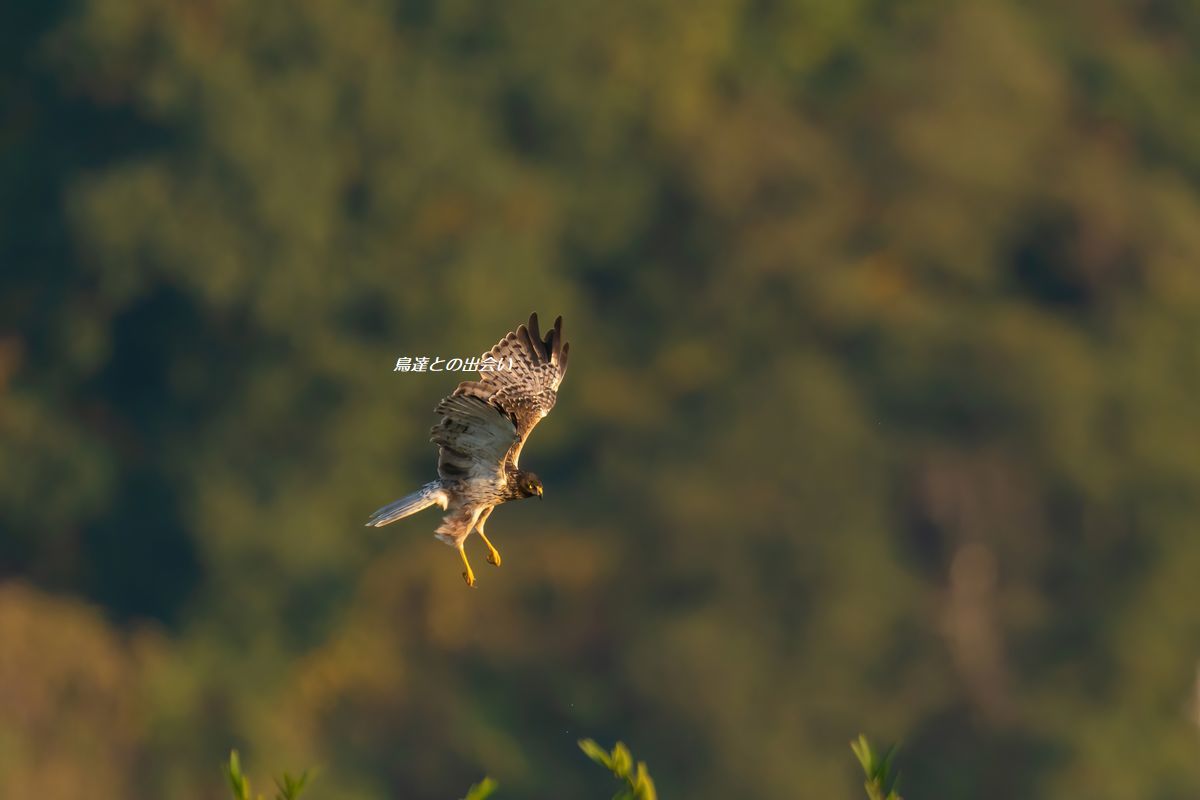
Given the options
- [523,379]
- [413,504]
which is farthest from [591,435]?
[413,504]

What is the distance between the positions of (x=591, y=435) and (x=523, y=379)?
32696 mm

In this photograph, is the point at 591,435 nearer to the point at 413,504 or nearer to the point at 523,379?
the point at 523,379

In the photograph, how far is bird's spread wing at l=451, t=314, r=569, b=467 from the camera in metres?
9.52

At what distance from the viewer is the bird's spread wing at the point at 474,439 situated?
370 inches

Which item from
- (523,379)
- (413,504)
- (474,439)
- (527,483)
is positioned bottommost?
(413,504)

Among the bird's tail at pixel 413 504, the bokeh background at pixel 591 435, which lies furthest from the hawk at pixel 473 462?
the bokeh background at pixel 591 435

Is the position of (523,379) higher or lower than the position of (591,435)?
lower

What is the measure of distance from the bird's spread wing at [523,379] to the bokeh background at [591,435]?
2796 cm

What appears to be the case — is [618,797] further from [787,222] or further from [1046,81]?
[1046,81]

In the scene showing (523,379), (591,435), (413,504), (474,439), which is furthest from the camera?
(591,435)

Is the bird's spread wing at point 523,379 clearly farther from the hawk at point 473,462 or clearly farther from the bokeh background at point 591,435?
the bokeh background at point 591,435

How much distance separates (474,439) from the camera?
944cm

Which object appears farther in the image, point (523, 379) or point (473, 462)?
point (523, 379)

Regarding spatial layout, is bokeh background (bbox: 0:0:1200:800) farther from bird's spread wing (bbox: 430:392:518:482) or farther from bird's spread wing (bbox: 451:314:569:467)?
bird's spread wing (bbox: 430:392:518:482)
